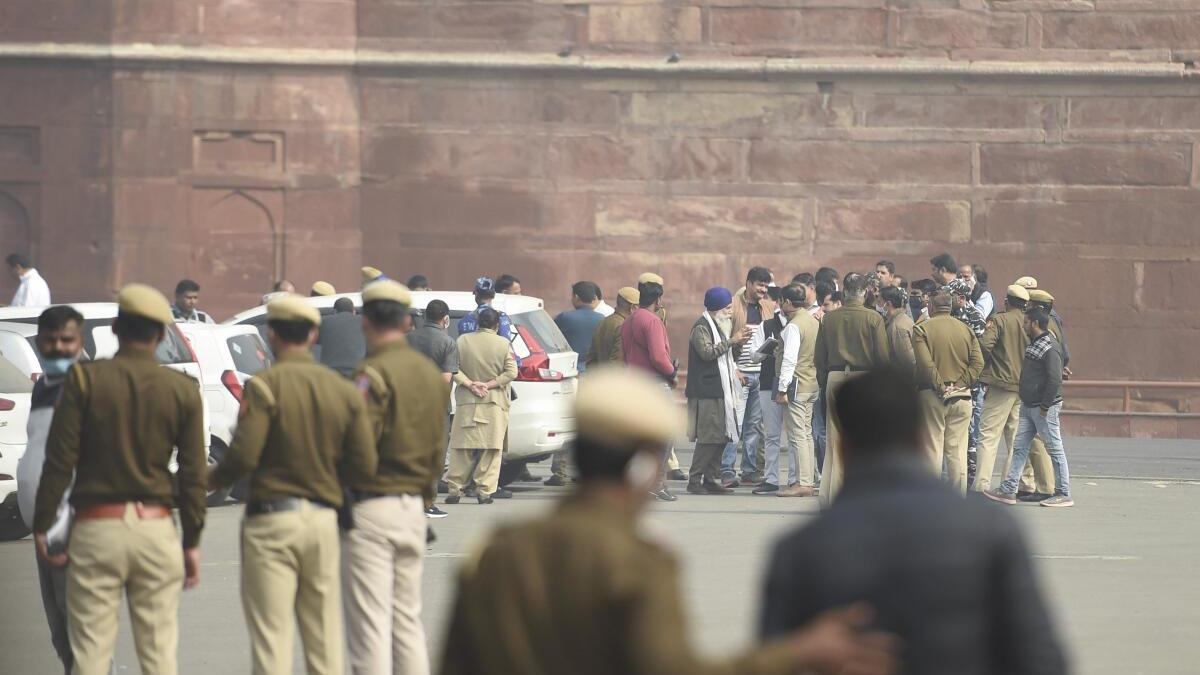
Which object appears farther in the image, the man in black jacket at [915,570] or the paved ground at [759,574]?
the paved ground at [759,574]

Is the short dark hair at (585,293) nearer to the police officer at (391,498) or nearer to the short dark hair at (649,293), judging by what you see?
the short dark hair at (649,293)

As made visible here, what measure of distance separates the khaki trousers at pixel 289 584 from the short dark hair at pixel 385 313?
876mm

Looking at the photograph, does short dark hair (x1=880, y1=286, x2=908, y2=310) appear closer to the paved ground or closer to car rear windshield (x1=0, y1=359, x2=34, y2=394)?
the paved ground

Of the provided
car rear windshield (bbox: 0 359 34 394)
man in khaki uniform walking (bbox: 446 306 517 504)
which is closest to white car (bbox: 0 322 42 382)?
car rear windshield (bbox: 0 359 34 394)

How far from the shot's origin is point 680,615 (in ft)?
10.8

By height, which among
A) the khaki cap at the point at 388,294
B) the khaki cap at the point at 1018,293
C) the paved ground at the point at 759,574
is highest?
the khaki cap at the point at 388,294

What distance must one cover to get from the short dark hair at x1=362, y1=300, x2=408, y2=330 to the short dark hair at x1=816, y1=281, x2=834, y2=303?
8.86 meters

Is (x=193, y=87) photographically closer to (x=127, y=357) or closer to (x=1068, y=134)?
(x=1068, y=134)

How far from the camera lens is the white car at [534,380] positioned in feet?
50.1

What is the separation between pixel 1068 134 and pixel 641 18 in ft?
16.5

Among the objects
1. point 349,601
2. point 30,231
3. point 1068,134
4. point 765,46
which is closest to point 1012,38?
point 1068,134

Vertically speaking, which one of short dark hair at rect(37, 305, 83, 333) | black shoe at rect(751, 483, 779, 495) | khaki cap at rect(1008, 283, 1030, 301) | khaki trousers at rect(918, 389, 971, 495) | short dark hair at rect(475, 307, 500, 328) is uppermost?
short dark hair at rect(37, 305, 83, 333)

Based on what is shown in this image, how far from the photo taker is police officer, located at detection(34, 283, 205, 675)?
634cm

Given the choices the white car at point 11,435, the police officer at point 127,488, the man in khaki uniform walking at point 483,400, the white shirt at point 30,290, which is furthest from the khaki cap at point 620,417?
the white shirt at point 30,290
